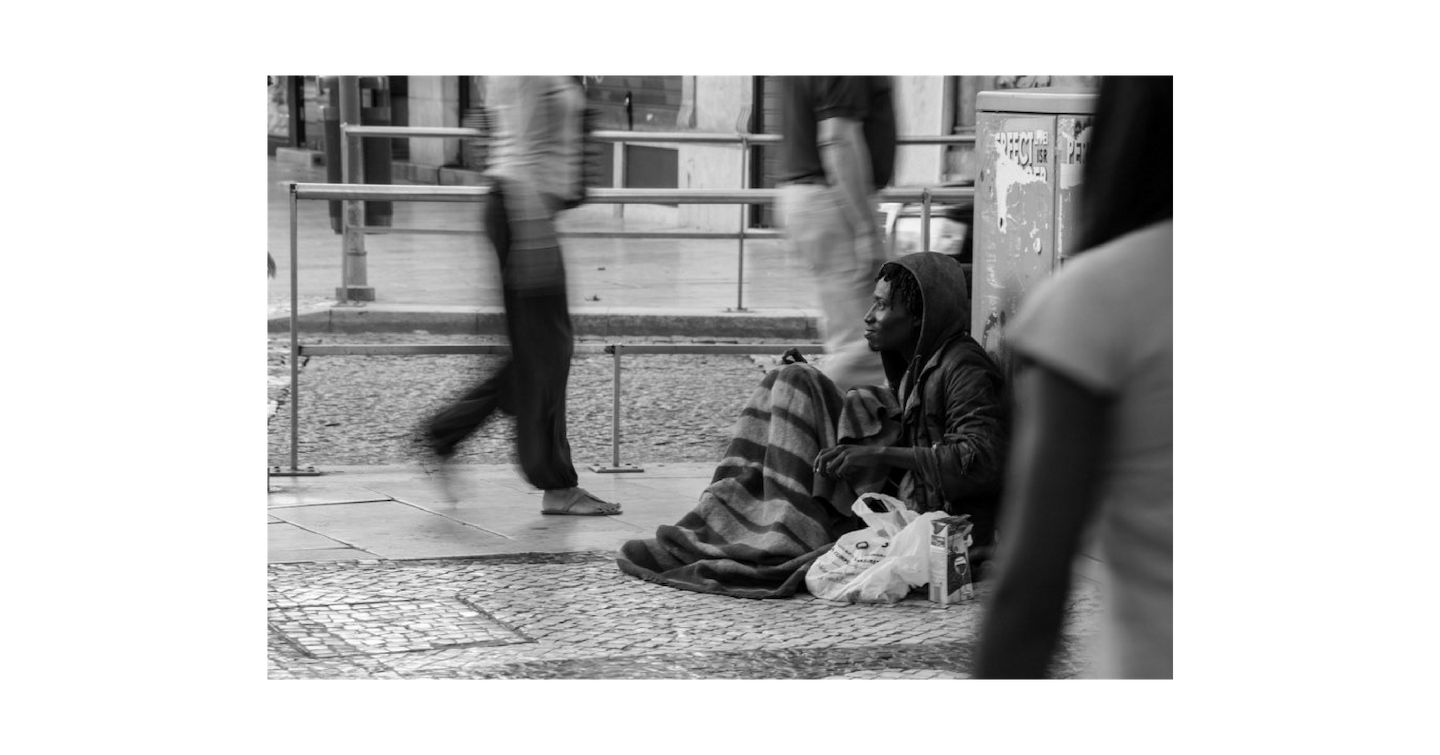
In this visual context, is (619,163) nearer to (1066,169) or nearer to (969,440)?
(1066,169)

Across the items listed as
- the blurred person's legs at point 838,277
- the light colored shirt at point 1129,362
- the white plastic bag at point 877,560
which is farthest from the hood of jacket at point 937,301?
the light colored shirt at point 1129,362

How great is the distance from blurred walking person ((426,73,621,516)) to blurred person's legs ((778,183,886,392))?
785mm

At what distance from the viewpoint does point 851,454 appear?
505 centimetres

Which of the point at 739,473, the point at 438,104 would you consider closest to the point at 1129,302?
the point at 739,473

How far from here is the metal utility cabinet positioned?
5.20 m

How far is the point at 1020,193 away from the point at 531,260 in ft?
4.94

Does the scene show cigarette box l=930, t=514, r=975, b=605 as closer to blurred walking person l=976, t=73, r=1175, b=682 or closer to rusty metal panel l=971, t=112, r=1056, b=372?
rusty metal panel l=971, t=112, r=1056, b=372

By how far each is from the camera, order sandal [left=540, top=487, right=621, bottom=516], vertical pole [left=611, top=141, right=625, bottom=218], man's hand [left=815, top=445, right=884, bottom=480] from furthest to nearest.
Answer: vertical pole [left=611, top=141, right=625, bottom=218], sandal [left=540, top=487, right=621, bottom=516], man's hand [left=815, top=445, right=884, bottom=480]

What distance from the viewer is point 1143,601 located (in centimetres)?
193

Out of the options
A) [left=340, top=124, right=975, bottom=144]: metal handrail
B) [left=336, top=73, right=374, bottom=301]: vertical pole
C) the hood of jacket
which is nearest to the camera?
the hood of jacket

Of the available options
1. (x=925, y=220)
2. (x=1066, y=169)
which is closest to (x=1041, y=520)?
(x=1066, y=169)

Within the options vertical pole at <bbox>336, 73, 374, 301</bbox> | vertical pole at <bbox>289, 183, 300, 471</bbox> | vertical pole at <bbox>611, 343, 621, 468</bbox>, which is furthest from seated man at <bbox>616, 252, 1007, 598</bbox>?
vertical pole at <bbox>336, 73, 374, 301</bbox>

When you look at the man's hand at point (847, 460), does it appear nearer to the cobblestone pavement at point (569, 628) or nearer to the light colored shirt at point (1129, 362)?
the cobblestone pavement at point (569, 628)

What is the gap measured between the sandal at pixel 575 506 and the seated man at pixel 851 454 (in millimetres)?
708
